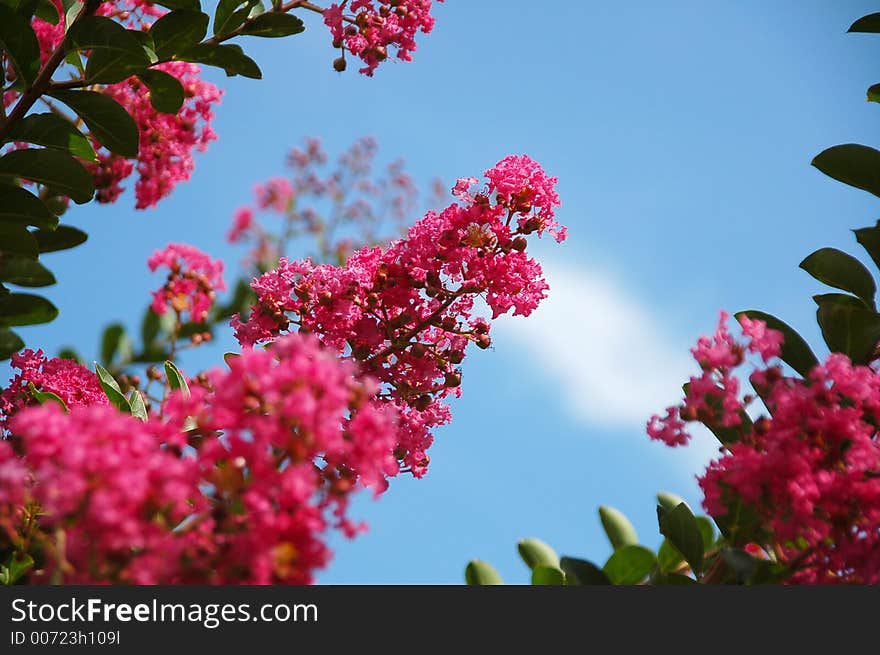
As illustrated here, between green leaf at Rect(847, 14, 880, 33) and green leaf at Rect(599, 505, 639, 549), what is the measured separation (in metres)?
1.39

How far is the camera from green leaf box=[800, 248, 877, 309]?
1996 mm

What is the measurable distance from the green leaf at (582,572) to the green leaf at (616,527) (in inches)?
21.1

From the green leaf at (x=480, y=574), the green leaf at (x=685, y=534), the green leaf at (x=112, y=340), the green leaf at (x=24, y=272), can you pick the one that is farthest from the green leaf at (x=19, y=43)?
the green leaf at (x=112, y=340)

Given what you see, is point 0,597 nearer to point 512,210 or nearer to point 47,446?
point 47,446

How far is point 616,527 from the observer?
2172mm

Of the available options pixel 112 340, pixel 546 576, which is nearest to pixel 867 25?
pixel 546 576

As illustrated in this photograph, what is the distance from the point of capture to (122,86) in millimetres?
3314

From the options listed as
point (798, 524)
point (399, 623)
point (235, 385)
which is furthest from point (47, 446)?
point (798, 524)

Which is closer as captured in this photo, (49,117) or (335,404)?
(335,404)

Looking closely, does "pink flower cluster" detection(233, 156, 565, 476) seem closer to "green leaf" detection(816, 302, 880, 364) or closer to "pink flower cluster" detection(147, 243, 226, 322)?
"green leaf" detection(816, 302, 880, 364)

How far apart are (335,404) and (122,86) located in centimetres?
270

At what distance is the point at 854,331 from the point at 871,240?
10.8 inches

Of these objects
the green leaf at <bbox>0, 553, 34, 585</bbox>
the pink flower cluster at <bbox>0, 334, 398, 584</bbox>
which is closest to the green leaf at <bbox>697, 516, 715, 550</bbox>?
the pink flower cluster at <bbox>0, 334, 398, 584</bbox>

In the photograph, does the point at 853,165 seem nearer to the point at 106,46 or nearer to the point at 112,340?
the point at 106,46
